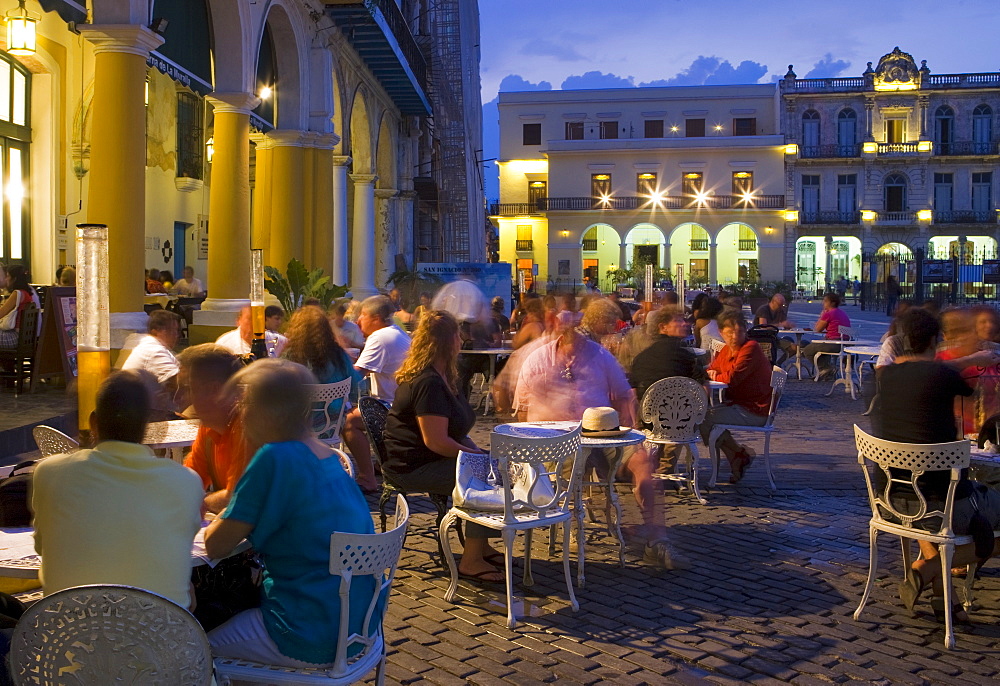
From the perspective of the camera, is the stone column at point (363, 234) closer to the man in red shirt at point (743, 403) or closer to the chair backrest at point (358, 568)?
the man in red shirt at point (743, 403)

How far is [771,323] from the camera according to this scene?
14906 millimetres

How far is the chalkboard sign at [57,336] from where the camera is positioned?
30.8 feet

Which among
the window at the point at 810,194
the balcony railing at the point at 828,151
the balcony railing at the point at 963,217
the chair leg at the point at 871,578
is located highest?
the balcony railing at the point at 828,151

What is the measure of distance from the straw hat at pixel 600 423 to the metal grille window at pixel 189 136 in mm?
13786

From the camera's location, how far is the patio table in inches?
200

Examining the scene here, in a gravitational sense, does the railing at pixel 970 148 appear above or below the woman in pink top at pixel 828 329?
above

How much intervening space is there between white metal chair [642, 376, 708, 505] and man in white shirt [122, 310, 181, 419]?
3.26m

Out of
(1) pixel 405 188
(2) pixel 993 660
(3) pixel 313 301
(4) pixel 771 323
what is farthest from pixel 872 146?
(2) pixel 993 660

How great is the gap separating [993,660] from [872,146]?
54.0 meters

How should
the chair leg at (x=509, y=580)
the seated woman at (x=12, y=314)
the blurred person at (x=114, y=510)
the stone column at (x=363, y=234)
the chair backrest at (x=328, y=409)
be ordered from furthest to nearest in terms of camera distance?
A: the stone column at (x=363, y=234), the seated woman at (x=12, y=314), the chair backrest at (x=328, y=409), the chair leg at (x=509, y=580), the blurred person at (x=114, y=510)

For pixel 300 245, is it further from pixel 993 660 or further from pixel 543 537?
pixel 993 660

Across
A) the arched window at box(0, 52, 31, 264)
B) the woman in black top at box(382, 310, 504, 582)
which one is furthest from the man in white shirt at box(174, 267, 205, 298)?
the woman in black top at box(382, 310, 504, 582)

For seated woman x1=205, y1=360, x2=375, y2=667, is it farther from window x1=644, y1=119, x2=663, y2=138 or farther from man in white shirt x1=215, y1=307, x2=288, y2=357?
window x1=644, y1=119, x2=663, y2=138

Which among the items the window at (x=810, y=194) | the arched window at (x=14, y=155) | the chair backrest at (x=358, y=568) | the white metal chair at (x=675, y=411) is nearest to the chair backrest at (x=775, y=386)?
the white metal chair at (x=675, y=411)
